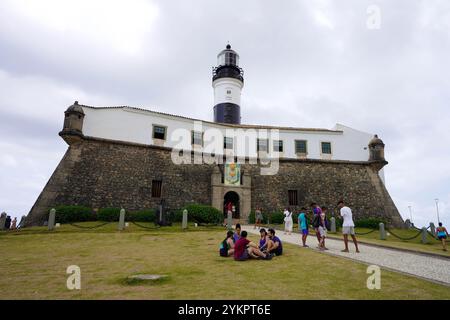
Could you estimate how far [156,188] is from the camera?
76.3 ft

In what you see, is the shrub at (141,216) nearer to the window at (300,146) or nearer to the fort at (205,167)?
the fort at (205,167)

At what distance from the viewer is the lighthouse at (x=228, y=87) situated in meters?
32.8

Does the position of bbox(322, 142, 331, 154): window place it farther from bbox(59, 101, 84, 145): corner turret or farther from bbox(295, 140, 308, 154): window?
bbox(59, 101, 84, 145): corner turret

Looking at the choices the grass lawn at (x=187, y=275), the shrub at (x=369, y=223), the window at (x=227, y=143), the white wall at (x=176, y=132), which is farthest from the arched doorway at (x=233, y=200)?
the grass lawn at (x=187, y=275)

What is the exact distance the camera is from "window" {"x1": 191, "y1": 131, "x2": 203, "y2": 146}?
25.3 m

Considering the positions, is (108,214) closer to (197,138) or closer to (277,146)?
(197,138)

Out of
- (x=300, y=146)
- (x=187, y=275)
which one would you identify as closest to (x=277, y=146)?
(x=300, y=146)

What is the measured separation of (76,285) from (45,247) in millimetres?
6577

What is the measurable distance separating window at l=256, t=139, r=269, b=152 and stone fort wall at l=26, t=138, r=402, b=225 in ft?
6.18

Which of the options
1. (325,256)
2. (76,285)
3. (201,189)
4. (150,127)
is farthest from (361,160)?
(76,285)

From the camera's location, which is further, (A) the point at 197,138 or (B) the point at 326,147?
(B) the point at 326,147

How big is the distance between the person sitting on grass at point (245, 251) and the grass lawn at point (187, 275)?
0.33 meters

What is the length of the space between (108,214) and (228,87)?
20.4 meters
